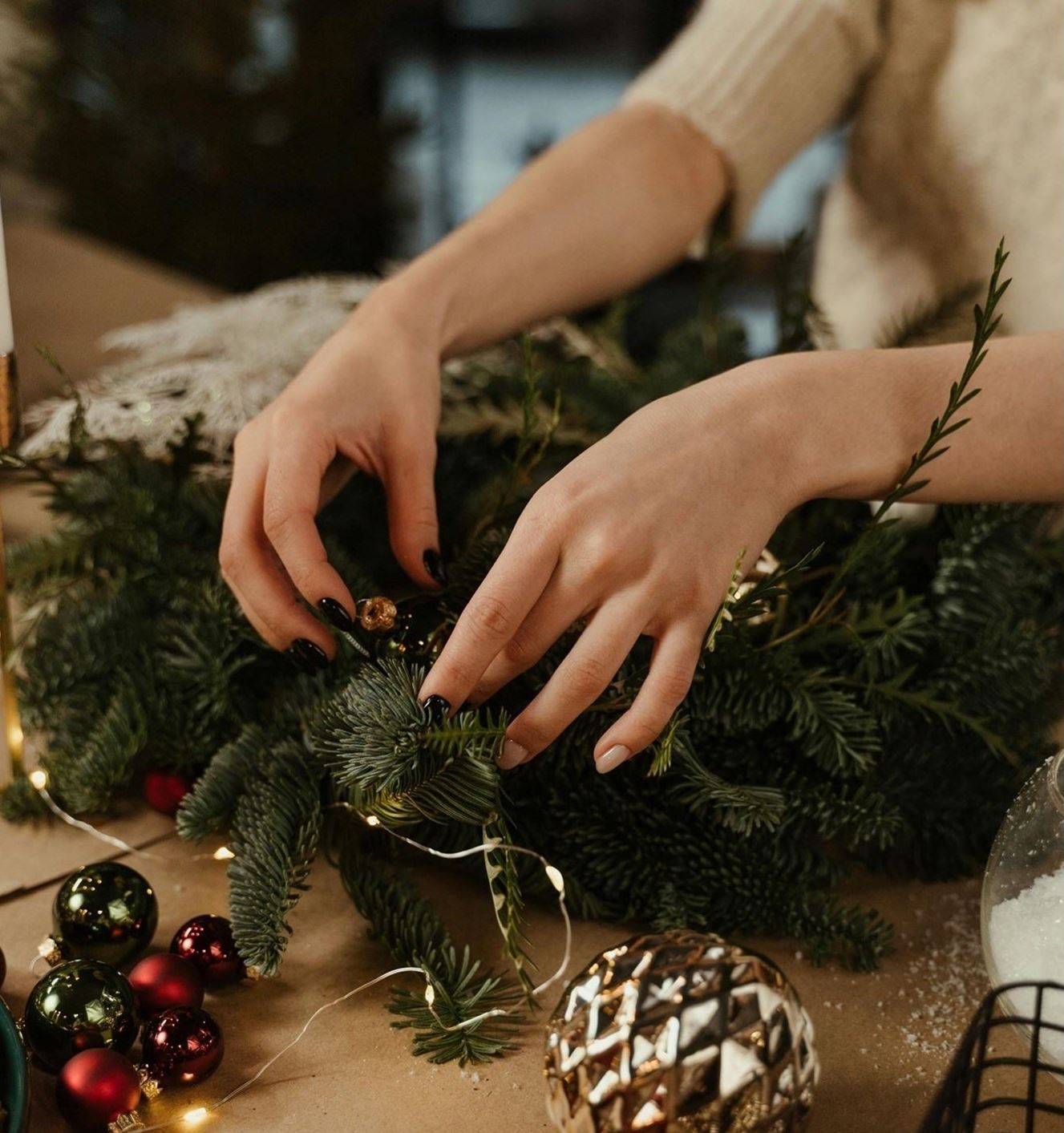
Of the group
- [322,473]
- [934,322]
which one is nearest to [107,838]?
[322,473]

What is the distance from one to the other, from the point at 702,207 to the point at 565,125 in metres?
1.25

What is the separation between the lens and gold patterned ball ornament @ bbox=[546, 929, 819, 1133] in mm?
365

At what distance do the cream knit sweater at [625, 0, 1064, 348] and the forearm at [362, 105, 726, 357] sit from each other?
5cm

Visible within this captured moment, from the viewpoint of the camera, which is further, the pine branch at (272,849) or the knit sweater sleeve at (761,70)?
the knit sweater sleeve at (761,70)

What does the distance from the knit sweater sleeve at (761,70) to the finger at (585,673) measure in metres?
0.60

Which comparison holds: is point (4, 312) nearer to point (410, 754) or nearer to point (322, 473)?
point (322, 473)

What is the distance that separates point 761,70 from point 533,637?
645mm

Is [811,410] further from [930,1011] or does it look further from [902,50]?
[902,50]

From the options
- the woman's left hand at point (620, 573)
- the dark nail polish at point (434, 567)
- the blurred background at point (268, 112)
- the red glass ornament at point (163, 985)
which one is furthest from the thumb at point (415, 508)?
the blurred background at point (268, 112)

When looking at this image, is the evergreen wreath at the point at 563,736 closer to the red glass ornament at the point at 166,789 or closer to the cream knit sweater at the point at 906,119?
the red glass ornament at the point at 166,789

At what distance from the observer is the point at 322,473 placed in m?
0.57

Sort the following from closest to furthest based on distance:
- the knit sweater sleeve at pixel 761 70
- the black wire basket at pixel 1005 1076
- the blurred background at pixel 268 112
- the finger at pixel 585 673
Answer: the black wire basket at pixel 1005 1076, the finger at pixel 585 673, the knit sweater sleeve at pixel 761 70, the blurred background at pixel 268 112

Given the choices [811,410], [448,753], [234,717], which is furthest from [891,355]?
[234,717]

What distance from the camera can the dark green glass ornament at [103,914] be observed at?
0.50 m
